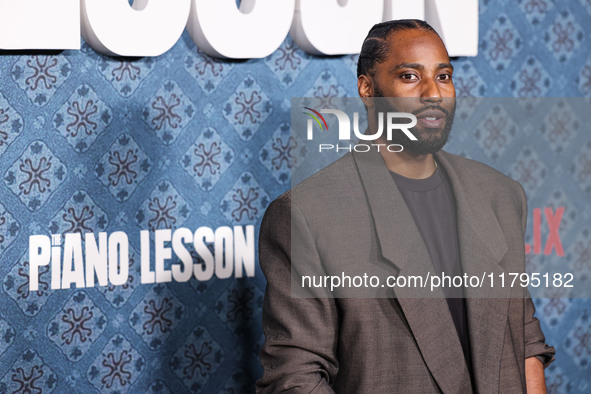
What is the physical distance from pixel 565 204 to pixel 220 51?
1552 mm

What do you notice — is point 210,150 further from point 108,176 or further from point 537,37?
point 537,37

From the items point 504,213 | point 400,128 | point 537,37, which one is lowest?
point 504,213

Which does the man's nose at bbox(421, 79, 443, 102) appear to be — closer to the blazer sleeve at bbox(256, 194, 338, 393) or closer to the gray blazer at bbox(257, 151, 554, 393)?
the gray blazer at bbox(257, 151, 554, 393)

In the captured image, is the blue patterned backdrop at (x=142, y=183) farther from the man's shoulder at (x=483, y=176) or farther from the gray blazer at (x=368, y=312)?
the man's shoulder at (x=483, y=176)

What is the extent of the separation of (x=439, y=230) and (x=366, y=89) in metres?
0.35

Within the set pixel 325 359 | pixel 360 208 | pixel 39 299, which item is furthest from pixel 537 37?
pixel 39 299

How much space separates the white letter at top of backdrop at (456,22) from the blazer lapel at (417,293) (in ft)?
3.95

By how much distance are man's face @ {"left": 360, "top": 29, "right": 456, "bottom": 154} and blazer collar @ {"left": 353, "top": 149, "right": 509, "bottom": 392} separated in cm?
12

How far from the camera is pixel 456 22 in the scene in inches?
106

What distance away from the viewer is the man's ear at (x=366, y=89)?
5.49ft

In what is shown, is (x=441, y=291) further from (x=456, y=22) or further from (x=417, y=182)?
(x=456, y=22)

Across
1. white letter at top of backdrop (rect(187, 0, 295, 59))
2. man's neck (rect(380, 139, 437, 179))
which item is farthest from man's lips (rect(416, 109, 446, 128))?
white letter at top of backdrop (rect(187, 0, 295, 59))

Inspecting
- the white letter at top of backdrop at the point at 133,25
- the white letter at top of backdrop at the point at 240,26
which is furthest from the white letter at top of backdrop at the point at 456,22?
the white letter at top of backdrop at the point at 133,25

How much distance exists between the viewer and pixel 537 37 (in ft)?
9.67
